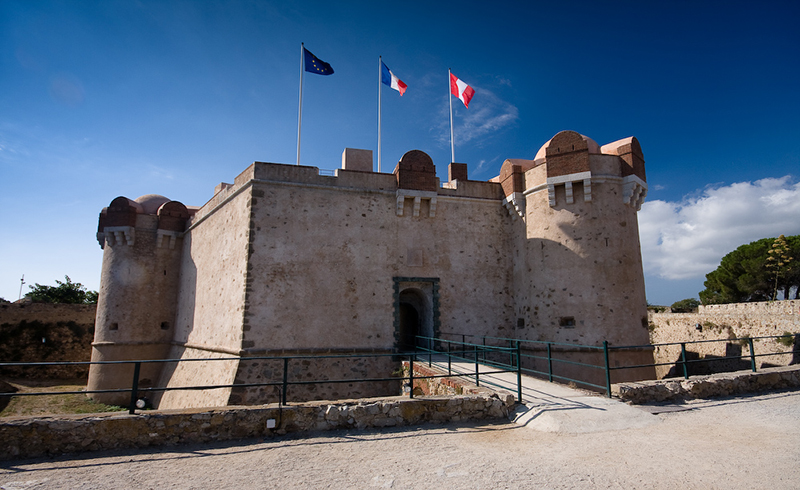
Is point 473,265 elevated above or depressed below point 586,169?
below

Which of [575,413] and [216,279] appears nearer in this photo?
[575,413]

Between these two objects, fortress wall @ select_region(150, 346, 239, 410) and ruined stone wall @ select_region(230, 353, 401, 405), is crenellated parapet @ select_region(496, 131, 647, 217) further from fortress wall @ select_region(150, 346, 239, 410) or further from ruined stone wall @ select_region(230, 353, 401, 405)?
fortress wall @ select_region(150, 346, 239, 410)

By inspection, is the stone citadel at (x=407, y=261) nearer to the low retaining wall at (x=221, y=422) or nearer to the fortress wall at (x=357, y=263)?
the fortress wall at (x=357, y=263)

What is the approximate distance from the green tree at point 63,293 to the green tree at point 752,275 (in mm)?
53523

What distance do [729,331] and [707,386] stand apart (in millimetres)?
14491

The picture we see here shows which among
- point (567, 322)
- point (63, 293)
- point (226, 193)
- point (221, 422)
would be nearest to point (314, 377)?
point (221, 422)

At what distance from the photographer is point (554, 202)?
48.9 ft

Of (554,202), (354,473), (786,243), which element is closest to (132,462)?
(354,473)

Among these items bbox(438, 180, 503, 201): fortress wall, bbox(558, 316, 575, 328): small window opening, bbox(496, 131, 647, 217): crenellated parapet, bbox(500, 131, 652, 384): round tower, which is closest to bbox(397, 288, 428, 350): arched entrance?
bbox(500, 131, 652, 384): round tower

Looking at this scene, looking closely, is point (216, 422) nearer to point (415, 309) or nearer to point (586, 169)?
point (415, 309)

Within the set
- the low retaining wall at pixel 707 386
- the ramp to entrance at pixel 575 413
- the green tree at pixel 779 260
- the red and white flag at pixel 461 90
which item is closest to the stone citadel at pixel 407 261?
the red and white flag at pixel 461 90

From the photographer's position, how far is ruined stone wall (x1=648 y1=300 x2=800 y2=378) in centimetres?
1706

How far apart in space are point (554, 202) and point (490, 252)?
10.2 feet

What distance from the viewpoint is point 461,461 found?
5289 mm
